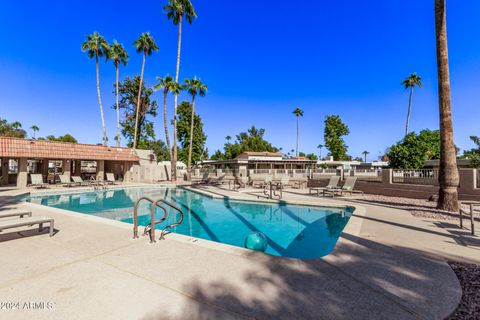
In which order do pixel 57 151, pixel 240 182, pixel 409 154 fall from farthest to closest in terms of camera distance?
pixel 409 154, pixel 240 182, pixel 57 151

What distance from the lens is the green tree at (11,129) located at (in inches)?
1909

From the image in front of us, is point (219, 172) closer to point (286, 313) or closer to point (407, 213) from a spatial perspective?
point (407, 213)

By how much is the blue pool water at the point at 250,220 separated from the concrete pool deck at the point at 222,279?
71.1 inches

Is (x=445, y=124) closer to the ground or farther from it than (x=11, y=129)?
closer to the ground

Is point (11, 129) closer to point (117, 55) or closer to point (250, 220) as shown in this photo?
point (117, 55)

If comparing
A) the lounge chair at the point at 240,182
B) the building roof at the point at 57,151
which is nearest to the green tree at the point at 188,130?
the building roof at the point at 57,151

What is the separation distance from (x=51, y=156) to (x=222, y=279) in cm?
2050

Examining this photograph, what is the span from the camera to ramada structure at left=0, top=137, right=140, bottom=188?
15.9 m

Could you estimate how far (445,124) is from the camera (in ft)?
27.9

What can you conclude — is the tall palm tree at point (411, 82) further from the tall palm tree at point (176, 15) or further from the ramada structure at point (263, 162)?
the tall palm tree at point (176, 15)

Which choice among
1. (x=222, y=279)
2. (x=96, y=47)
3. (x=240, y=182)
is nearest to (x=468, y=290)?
(x=222, y=279)

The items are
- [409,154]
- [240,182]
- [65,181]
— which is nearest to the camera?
[65,181]

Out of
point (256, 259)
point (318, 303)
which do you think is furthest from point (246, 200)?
point (318, 303)

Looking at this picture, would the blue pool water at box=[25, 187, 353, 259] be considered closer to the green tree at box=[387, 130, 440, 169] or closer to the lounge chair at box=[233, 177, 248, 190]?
the lounge chair at box=[233, 177, 248, 190]
